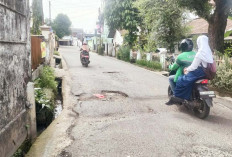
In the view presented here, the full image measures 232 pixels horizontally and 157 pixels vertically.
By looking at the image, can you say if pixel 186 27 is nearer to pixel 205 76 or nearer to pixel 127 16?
pixel 127 16

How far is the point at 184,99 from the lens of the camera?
5.05 m

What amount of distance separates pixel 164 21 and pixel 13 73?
12.9 metres

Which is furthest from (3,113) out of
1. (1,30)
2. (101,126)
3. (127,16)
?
(127,16)

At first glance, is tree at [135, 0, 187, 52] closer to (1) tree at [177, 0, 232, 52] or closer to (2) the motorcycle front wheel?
(1) tree at [177, 0, 232, 52]

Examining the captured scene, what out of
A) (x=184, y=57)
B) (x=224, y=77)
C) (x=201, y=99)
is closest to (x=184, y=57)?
(x=184, y=57)

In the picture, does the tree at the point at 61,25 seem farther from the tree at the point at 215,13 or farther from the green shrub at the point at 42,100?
the green shrub at the point at 42,100

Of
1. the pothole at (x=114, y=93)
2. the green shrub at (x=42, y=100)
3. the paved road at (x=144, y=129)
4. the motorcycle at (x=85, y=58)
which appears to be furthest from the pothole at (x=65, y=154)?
the motorcycle at (x=85, y=58)

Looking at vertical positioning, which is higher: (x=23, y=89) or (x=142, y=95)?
(x=23, y=89)

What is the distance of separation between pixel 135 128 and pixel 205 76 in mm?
1948

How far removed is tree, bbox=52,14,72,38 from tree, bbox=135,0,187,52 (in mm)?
40655

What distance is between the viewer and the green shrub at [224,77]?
7680mm

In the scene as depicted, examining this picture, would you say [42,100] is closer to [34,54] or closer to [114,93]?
[114,93]

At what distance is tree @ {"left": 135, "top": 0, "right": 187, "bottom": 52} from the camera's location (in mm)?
14080

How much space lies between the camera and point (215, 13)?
1019cm
